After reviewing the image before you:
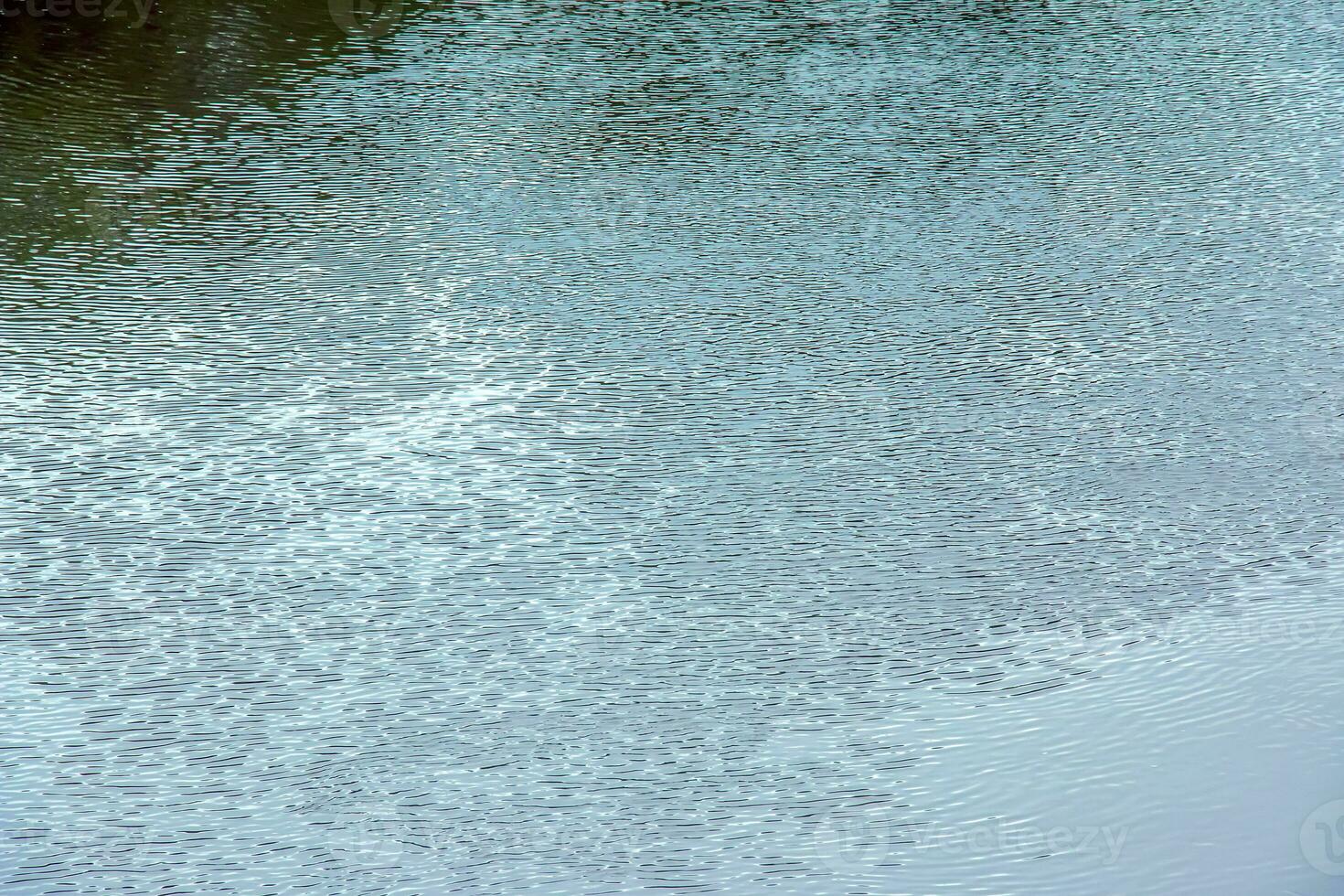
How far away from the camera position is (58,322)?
1.16m

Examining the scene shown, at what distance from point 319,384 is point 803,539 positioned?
42 cm

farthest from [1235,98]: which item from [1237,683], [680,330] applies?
[1237,683]

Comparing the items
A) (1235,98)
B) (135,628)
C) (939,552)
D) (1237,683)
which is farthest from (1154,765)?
(1235,98)

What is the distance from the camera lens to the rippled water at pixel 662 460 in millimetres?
767

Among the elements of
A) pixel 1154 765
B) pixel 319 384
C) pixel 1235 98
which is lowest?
pixel 1154 765

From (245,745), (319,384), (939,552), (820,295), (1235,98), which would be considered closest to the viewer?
(245,745)

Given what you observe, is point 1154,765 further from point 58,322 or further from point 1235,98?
point 1235,98

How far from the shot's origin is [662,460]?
→ 3.43 ft

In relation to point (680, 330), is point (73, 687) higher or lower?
lower

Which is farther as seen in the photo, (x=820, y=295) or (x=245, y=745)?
(x=820, y=295)

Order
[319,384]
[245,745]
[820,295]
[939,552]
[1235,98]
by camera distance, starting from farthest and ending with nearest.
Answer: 1. [1235,98]
2. [820,295]
3. [319,384]
4. [939,552]
5. [245,745]

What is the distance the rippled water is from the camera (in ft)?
2.52

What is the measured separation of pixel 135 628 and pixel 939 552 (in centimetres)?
54

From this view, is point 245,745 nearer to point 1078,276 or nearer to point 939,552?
point 939,552
